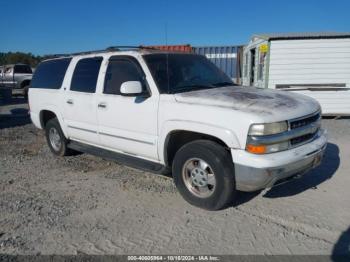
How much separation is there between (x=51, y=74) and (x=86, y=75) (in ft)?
4.64

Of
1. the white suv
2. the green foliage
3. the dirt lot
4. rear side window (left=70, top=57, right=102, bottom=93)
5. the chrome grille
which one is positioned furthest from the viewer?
the green foliage

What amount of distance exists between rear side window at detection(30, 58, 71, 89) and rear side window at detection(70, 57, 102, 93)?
0.50 metres

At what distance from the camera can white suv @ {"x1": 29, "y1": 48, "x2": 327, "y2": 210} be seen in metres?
3.54

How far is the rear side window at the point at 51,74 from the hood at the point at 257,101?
2.98 metres

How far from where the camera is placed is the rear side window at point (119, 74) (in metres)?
4.69

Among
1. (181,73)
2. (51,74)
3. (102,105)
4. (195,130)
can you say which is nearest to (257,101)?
(195,130)

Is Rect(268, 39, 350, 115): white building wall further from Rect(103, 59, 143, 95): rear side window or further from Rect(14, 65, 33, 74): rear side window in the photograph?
Rect(14, 65, 33, 74): rear side window

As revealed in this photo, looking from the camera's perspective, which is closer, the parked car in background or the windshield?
the windshield

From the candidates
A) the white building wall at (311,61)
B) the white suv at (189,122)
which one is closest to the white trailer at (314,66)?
the white building wall at (311,61)

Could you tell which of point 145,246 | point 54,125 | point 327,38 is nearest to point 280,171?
point 145,246

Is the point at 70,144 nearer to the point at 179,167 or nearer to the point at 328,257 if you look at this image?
the point at 179,167

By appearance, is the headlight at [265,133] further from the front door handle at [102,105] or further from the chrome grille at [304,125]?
the front door handle at [102,105]

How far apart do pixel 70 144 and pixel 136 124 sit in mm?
2241

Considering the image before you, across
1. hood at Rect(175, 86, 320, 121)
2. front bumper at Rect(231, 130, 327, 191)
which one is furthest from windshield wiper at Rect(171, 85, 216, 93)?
front bumper at Rect(231, 130, 327, 191)
